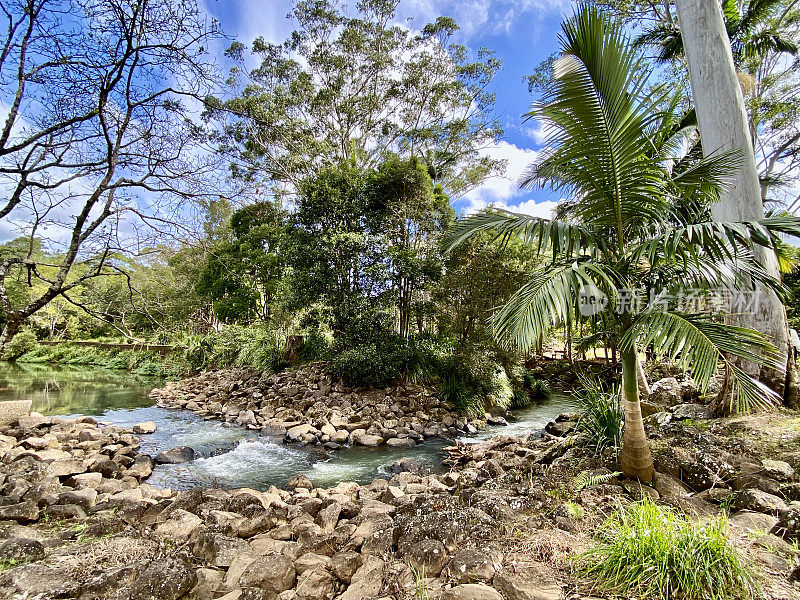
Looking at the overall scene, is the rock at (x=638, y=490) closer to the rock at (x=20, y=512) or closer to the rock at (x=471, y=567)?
the rock at (x=471, y=567)

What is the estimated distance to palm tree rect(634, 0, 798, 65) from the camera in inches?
293

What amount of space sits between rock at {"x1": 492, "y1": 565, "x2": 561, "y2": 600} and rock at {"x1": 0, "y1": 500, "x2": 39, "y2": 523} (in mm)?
3757

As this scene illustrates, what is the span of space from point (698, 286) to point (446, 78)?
A: 13.6 metres

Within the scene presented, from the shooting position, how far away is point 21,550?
98.4 inches

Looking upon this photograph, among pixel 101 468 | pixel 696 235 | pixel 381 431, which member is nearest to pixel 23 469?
pixel 101 468

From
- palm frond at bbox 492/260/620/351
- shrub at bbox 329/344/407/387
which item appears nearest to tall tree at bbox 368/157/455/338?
shrub at bbox 329/344/407/387

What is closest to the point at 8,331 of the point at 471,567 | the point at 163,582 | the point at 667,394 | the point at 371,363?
the point at 163,582

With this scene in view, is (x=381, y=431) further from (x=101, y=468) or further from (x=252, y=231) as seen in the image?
(x=252, y=231)

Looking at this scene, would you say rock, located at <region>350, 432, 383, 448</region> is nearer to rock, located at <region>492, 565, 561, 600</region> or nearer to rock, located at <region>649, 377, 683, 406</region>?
rock, located at <region>649, 377, 683, 406</region>

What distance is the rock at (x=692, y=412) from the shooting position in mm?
4569

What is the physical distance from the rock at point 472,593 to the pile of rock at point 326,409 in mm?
5688

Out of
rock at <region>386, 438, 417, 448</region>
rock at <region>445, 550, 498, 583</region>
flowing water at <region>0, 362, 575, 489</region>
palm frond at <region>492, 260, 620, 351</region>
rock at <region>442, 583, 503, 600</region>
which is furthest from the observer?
rock at <region>386, 438, 417, 448</region>

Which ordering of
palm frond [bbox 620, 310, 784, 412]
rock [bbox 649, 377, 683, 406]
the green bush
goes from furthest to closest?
the green bush < rock [bbox 649, 377, 683, 406] < palm frond [bbox 620, 310, 784, 412]

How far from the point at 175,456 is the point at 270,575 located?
486 centimetres
